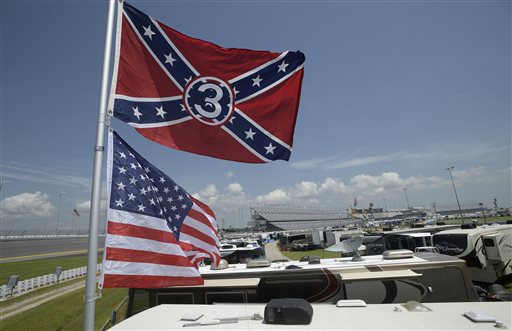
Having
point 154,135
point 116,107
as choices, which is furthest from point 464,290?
point 116,107

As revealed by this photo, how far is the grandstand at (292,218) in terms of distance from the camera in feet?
388

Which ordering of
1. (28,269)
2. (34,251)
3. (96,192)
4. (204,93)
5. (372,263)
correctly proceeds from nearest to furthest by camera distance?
(96,192) < (204,93) < (372,263) < (28,269) < (34,251)

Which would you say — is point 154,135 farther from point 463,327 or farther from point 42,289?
point 42,289

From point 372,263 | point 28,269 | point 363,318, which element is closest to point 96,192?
point 363,318

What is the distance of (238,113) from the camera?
5801mm

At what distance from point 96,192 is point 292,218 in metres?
132

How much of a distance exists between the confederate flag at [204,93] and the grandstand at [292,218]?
112125mm

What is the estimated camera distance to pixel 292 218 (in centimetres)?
13175

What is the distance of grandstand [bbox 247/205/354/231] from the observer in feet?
388

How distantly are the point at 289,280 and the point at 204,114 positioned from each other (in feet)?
15.4

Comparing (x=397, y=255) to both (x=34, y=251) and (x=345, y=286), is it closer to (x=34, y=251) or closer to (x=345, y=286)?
(x=345, y=286)

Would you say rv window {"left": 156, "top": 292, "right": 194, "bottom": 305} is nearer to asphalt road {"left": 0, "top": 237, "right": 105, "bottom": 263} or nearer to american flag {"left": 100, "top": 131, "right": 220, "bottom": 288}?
american flag {"left": 100, "top": 131, "right": 220, "bottom": 288}

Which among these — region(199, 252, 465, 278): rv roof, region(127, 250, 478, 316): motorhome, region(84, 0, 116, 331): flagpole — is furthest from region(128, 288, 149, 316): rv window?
region(84, 0, 116, 331): flagpole

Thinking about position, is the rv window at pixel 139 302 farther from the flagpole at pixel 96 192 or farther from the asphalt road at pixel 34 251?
the asphalt road at pixel 34 251
